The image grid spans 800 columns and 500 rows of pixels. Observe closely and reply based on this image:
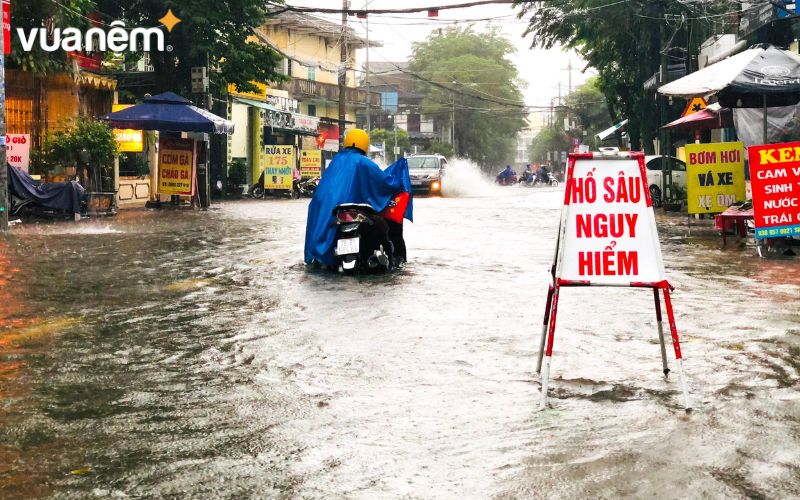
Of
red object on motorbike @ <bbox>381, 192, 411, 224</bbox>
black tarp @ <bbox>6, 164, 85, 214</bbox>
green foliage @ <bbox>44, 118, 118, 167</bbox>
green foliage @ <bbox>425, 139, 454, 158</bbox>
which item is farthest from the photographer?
green foliage @ <bbox>425, 139, 454, 158</bbox>

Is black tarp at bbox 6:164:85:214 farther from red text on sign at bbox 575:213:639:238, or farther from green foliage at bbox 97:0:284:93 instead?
red text on sign at bbox 575:213:639:238

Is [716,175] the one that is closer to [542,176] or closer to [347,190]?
[347,190]

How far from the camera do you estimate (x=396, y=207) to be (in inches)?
505

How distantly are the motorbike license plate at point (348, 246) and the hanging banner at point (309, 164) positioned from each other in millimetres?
31188

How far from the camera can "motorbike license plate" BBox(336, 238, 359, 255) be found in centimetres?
1238

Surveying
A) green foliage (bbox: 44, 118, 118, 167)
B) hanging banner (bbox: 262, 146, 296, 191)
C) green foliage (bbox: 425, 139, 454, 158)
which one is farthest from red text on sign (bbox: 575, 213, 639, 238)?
green foliage (bbox: 425, 139, 454, 158)

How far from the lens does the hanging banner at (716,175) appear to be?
1706 cm

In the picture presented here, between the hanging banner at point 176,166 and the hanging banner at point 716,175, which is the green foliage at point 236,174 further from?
the hanging banner at point 716,175

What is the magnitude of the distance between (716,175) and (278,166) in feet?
81.6

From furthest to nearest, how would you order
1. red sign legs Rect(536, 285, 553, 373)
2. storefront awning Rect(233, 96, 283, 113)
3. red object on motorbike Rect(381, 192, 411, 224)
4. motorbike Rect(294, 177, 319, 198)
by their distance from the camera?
storefront awning Rect(233, 96, 283, 113) < motorbike Rect(294, 177, 319, 198) < red object on motorbike Rect(381, 192, 411, 224) < red sign legs Rect(536, 285, 553, 373)

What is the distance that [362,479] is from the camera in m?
4.35

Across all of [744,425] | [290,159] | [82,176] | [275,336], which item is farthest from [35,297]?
[290,159]

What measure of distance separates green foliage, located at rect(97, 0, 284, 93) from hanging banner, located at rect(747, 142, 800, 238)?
21.3 m

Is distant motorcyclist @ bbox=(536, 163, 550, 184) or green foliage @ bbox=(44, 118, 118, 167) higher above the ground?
green foliage @ bbox=(44, 118, 118, 167)
